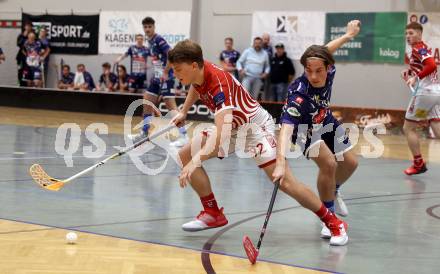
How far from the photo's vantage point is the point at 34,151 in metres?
10.3

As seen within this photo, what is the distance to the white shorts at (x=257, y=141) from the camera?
5266 millimetres

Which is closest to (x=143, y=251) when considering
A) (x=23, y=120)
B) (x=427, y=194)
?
(x=427, y=194)

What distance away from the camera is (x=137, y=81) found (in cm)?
2002

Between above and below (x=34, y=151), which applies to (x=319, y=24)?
above

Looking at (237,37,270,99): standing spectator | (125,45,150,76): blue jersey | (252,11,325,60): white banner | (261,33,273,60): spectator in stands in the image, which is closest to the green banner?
(252,11,325,60): white banner

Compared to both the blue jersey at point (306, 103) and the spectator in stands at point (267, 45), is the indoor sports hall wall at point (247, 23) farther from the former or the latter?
the blue jersey at point (306, 103)

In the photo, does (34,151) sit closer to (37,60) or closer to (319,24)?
(319,24)

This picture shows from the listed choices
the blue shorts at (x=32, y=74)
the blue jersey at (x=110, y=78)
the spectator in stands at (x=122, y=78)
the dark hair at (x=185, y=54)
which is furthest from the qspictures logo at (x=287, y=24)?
the dark hair at (x=185, y=54)

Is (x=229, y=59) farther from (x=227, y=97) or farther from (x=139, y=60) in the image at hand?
(x=227, y=97)

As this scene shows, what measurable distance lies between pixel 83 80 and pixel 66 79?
2.14ft

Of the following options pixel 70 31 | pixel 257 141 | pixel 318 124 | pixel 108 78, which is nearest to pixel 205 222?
pixel 257 141

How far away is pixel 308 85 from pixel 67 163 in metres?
4.53

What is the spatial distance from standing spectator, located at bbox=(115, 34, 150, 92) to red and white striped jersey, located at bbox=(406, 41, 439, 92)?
10.2m

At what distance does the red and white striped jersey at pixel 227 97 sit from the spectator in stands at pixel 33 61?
674 inches
